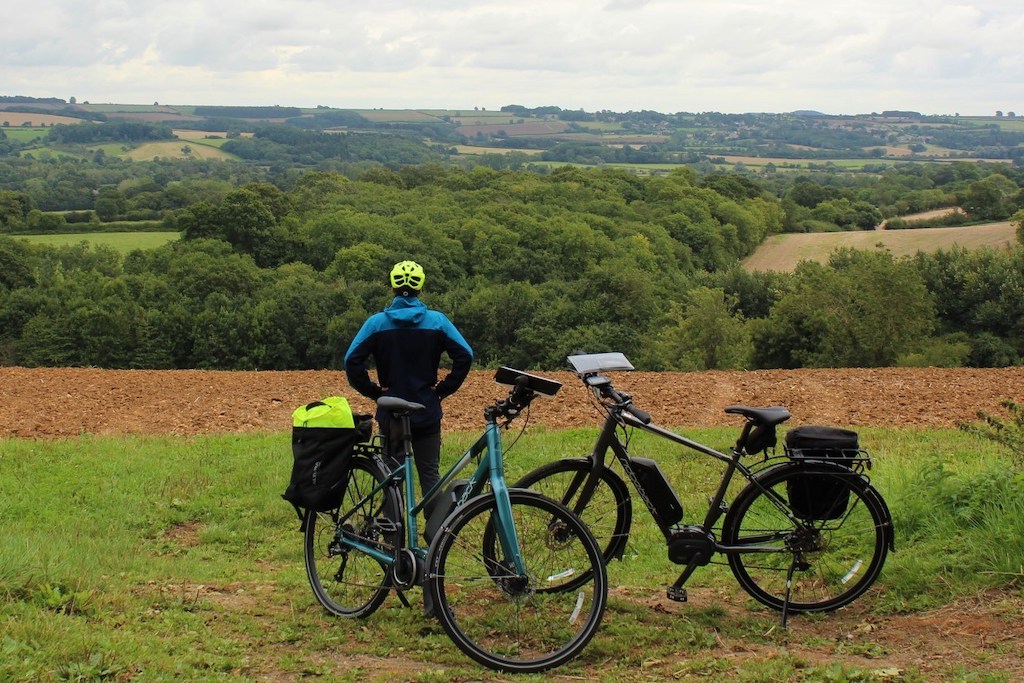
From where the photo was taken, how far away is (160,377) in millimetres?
16672

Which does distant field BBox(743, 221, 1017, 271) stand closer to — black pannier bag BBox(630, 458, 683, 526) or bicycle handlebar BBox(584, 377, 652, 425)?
black pannier bag BBox(630, 458, 683, 526)

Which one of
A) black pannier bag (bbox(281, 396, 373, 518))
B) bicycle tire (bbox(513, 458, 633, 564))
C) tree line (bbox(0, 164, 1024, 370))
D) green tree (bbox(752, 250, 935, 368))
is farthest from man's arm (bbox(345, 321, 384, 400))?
green tree (bbox(752, 250, 935, 368))

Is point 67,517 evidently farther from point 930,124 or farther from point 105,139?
point 930,124

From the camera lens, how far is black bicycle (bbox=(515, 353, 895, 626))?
17.7ft

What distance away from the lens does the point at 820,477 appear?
546cm

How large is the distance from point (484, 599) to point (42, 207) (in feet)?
340

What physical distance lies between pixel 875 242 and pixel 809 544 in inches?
2493

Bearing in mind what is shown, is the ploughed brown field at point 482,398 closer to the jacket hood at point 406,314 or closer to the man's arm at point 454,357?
the man's arm at point 454,357

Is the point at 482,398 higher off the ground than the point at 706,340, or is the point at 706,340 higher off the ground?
the point at 482,398

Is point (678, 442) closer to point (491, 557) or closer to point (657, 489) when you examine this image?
point (657, 489)

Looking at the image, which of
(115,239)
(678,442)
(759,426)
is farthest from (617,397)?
(115,239)

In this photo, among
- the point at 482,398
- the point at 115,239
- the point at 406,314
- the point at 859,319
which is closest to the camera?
the point at 406,314

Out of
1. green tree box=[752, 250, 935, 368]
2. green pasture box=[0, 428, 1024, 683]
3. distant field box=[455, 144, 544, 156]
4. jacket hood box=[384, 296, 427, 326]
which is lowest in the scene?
green tree box=[752, 250, 935, 368]


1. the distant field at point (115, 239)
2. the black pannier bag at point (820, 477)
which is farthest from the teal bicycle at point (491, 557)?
the distant field at point (115, 239)
